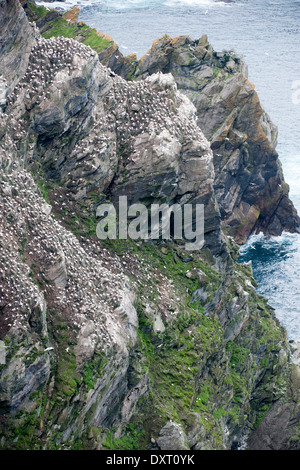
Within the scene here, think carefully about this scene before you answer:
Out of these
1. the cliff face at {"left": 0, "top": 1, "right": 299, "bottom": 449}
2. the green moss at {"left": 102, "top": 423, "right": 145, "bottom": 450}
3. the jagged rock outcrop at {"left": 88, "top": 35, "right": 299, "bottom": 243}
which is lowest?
the green moss at {"left": 102, "top": 423, "right": 145, "bottom": 450}

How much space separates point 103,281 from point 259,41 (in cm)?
9702

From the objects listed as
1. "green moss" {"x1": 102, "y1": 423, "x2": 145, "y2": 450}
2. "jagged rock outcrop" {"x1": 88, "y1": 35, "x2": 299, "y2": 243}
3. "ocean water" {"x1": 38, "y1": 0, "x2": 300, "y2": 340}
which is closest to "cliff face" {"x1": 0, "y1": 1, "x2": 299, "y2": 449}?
"green moss" {"x1": 102, "y1": 423, "x2": 145, "y2": 450}

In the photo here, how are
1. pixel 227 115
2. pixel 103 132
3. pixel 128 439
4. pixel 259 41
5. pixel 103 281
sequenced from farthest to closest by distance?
pixel 259 41 → pixel 227 115 → pixel 103 132 → pixel 103 281 → pixel 128 439

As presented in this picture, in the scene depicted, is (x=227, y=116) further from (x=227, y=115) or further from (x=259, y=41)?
(x=259, y=41)

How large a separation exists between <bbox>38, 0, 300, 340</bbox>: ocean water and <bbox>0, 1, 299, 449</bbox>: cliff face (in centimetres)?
2844

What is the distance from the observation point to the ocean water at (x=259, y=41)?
7812 cm

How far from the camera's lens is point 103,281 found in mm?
35719

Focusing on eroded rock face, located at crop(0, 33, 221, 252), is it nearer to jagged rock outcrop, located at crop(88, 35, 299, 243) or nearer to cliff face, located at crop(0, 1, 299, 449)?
cliff face, located at crop(0, 1, 299, 449)

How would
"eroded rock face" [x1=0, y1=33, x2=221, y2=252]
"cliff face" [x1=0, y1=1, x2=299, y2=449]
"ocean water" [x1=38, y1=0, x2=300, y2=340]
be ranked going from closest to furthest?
"cliff face" [x1=0, y1=1, x2=299, y2=449]
"eroded rock face" [x1=0, y1=33, x2=221, y2=252]
"ocean water" [x1=38, y1=0, x2=300, y2=340]

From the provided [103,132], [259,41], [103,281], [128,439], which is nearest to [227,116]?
[103,132]

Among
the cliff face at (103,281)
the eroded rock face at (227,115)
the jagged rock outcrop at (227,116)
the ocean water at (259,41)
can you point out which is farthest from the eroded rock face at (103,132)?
the ocean water at (259,41)

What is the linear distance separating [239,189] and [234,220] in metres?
4.07

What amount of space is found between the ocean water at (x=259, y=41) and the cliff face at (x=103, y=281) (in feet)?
93.3

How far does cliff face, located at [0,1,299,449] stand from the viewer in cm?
3000
